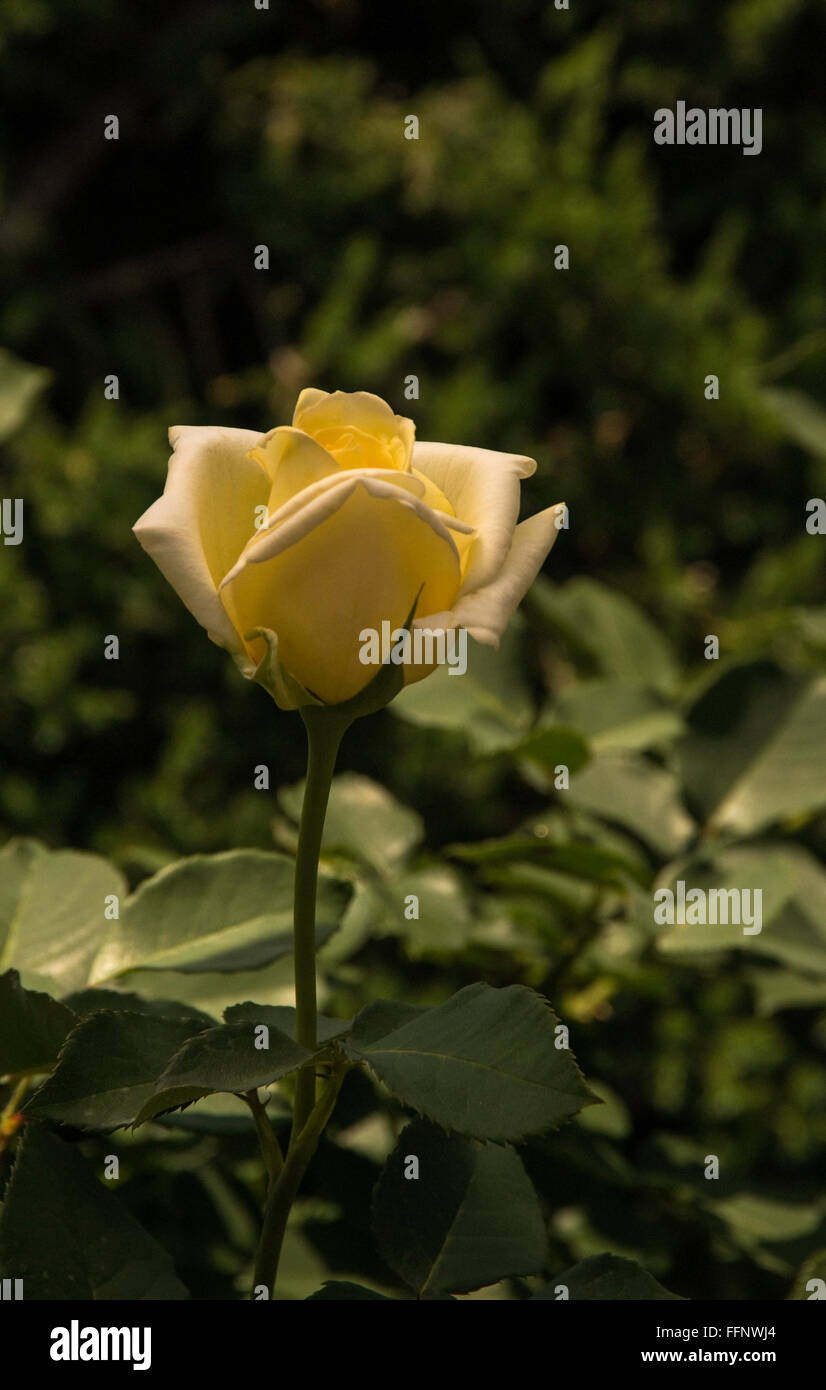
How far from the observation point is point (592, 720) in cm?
65

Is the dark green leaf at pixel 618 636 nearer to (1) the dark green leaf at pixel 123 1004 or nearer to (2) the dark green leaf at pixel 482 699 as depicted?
(2) the dark green leaf at pixel 482 699

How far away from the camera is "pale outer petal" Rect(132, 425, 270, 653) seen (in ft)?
1.02

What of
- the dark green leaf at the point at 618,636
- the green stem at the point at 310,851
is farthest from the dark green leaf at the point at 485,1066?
the dark green leaf at the point at 618,636

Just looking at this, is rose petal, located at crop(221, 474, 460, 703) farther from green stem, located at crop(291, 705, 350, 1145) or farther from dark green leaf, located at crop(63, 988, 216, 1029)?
dark green leaf, located at crop(63, 988, 216, 1029)

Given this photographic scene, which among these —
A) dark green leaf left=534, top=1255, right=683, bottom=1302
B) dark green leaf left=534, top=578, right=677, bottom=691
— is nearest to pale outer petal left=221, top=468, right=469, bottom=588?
dark green leaf left=534, top=1255, right=683, bottom=1302

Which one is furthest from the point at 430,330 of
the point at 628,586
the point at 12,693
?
the point at 12,693

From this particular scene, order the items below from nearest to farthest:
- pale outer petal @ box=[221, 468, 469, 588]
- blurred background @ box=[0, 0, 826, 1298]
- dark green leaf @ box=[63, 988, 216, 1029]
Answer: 1. pale outer petal @ box=[221, 468, 469, 588]
2. dark green leaf @ box=[63, 988, 216, 1029]
3. blurred background @ box=[0, 0, 826, 1298]

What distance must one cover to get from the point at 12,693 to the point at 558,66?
1118 mm

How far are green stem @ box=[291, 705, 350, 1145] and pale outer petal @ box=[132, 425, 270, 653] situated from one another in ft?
0.11

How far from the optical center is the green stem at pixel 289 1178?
0.35 m

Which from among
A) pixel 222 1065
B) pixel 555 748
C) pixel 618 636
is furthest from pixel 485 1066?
pixel 618 636

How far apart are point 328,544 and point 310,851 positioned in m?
0.09

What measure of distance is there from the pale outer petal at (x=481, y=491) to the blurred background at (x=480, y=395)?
0.26 metres
